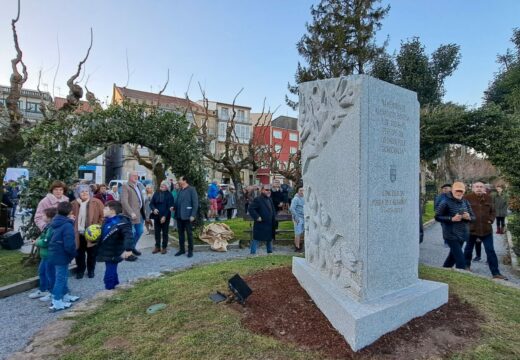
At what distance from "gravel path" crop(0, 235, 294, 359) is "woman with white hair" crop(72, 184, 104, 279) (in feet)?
0.88

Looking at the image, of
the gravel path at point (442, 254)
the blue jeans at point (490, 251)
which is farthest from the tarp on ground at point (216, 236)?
the blue jeans at point (490, 251)

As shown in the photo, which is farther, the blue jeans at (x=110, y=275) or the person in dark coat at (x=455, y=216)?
the person in dark coat at (x=455, y=216)

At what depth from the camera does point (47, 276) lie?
235 inches

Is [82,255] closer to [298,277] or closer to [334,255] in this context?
[298,277]

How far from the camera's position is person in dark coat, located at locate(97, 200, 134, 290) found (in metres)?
5.79

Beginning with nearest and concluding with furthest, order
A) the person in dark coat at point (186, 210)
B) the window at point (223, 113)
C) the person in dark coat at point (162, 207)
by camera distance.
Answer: the person in dark coat at point (186, 210), the person in dark coat at point (162, 207), the window at point (223, 113)

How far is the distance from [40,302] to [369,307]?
17.5ft

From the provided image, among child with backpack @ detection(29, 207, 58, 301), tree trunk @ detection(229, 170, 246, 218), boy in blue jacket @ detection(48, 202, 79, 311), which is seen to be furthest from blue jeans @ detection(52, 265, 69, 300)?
tree trunk @ detection(229, 170, 246, 218)

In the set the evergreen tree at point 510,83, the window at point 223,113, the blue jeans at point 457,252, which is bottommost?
the blue jeans at point 457,252

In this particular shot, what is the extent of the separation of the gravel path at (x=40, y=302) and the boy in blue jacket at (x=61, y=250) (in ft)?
0.79

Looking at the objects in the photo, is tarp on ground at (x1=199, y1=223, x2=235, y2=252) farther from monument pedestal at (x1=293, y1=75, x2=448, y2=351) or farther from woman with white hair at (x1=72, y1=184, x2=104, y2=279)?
monument pedestal at (x1=293, y1=75, x2=448, y2=351)

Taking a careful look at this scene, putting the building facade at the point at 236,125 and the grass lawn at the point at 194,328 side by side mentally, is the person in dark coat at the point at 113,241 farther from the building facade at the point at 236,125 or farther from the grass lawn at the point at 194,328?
the building facade at the point at 236,125

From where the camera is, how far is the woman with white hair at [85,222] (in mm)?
7051

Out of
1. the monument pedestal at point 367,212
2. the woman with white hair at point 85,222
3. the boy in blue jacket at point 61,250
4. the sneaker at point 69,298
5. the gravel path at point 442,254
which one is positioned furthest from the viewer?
the gravel path at point 442,254
